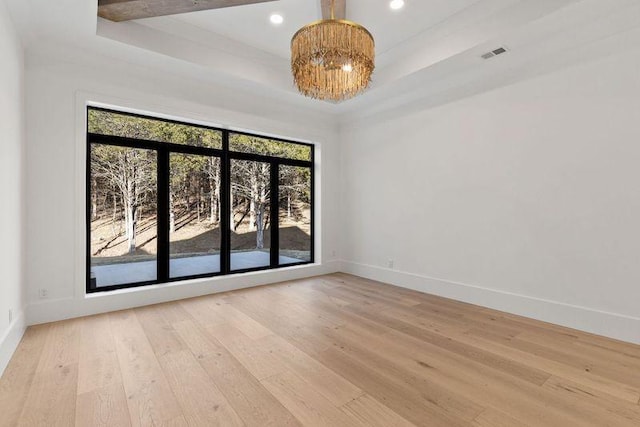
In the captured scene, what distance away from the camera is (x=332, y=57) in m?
2.58

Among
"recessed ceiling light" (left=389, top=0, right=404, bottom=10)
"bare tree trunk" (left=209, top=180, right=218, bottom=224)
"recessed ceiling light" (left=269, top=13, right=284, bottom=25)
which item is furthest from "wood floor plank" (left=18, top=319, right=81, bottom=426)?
"recessed ceiling light" (left=389, top=0, right=404, bottom=10)

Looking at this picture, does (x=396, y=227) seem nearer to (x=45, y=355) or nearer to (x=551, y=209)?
(x=551, y=209)

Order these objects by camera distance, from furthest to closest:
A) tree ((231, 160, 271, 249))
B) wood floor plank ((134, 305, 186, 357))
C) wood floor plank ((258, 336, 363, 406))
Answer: tree ((231, 160, 271, 249)) → wood floor plank ((134, 305, 186, 357)) → wood floor plank ((258, 336, 363, 406))

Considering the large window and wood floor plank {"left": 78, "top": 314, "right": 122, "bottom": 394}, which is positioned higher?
the large window

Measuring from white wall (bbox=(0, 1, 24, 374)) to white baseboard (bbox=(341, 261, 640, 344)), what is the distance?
14.6 feet

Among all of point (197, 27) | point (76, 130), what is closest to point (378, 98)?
point (197, 27)

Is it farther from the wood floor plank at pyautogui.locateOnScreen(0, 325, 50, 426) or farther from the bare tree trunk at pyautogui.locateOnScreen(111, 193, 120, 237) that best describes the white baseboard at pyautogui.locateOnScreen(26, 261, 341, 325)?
the bare tree trunk at pyautogui.locateOnScreen(111, 193, 120, 237)

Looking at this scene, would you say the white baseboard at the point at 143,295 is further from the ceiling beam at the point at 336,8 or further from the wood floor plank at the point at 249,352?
the ceiling beam at the point at 336,8

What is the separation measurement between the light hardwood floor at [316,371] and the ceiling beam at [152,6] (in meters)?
3.15

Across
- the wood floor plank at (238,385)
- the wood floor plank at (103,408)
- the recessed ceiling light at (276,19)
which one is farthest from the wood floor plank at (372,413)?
the recessed ceiling light at (276,19)

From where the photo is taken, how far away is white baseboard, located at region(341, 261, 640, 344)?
278 cm

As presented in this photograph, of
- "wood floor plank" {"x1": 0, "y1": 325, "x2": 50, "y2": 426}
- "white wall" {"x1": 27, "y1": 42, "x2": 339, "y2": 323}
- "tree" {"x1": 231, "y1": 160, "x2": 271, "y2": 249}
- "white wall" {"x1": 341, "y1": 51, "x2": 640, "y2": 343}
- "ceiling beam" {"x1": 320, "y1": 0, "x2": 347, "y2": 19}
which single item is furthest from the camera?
"tree" {"x1": 231, "y1": 160, "x2": 271, "y2": 249}

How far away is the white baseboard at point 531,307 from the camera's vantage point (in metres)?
2.78

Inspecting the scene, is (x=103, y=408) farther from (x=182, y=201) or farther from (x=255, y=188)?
(x=255, y=188)
